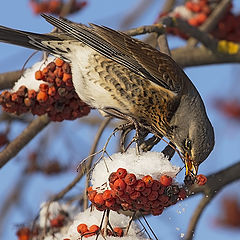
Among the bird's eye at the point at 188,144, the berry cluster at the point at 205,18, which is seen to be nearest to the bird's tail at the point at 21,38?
the bird's eye at the point at 188,144

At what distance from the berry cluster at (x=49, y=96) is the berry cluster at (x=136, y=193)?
89 centimetres

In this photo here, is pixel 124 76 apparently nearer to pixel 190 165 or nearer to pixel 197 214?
pixel 190 165

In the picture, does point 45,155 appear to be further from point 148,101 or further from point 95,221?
point 95,221

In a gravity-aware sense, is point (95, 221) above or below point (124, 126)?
below

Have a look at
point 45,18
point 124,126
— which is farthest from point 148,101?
point 45,18

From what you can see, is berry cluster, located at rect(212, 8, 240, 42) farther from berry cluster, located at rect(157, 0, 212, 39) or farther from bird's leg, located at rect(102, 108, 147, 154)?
bird's leg, located at rect(102, 108, 147, 154)

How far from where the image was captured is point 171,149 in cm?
274

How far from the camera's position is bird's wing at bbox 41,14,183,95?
329 centimetres

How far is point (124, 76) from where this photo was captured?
335 centimetres

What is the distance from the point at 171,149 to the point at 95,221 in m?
0.49

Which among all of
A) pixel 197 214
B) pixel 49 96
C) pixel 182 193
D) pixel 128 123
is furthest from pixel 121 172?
pixel 197 214

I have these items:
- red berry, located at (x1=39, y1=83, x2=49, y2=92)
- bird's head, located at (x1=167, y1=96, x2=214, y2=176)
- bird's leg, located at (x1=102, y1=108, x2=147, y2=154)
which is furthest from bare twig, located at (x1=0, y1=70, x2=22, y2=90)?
bird's head, located at (x1=167, y1=96, x2=214, y2=176)

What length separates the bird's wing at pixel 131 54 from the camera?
10.8 feet

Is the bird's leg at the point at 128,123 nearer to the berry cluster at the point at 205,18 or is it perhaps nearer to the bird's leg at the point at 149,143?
the bird's leg at the point at 149,143
